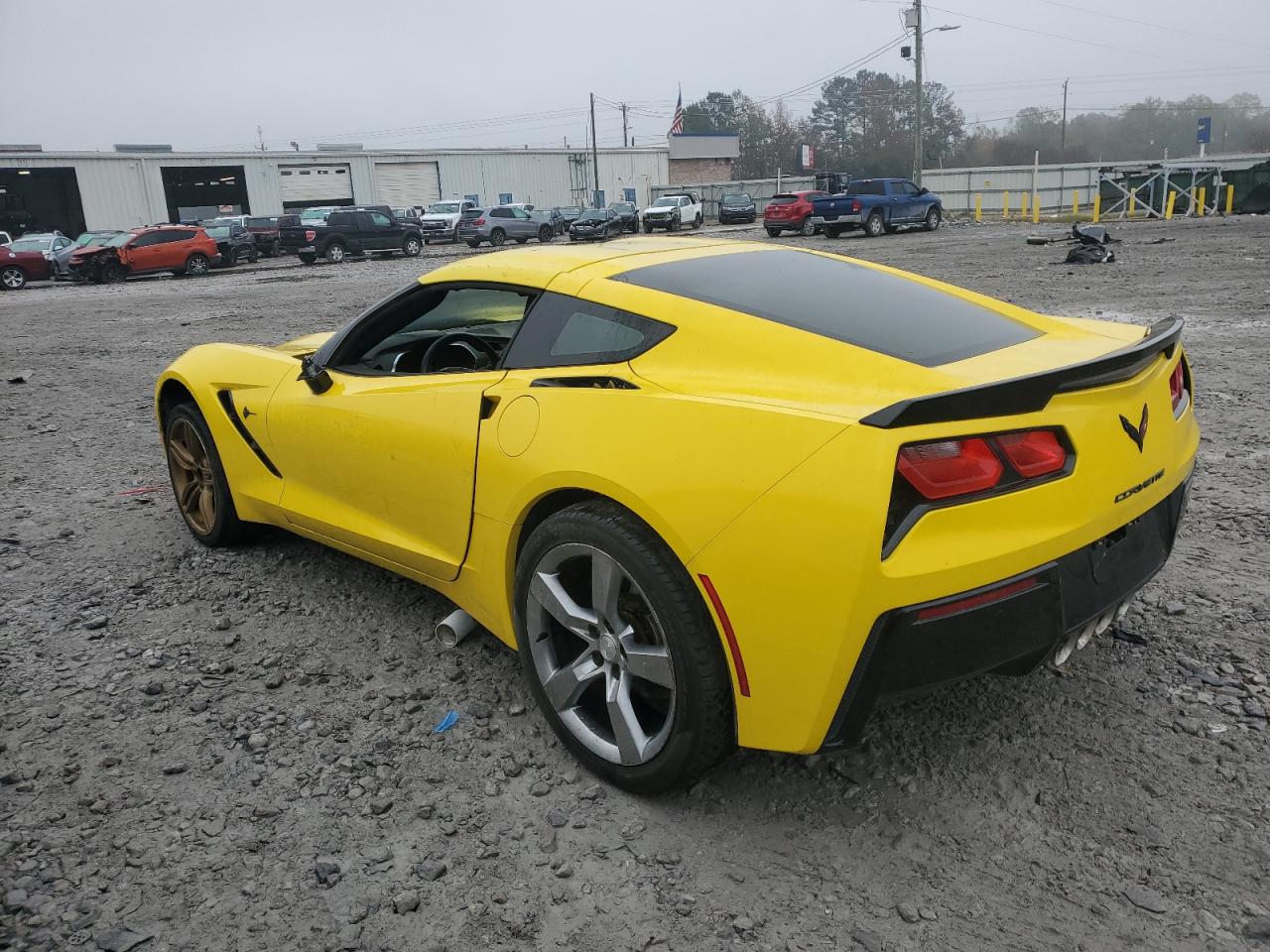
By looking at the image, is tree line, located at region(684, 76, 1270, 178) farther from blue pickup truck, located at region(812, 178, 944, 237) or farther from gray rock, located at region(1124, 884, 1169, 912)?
gray rock, located at region(1124, 884, 1169, 912)

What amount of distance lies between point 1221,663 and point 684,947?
81.6 inches

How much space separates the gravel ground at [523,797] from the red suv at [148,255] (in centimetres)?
2618

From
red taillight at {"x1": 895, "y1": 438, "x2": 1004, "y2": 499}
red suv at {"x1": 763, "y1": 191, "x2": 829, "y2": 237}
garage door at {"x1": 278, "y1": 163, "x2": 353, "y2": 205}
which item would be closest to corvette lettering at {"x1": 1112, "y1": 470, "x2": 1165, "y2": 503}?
red taillight at {"x1": 895, "y1": 438, "x2": 1004, "y2": 499}

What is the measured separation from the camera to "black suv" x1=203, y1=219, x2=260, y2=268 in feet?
102

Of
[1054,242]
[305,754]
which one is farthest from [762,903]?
[1054,242]

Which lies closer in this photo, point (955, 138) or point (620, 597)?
point (620, 597)

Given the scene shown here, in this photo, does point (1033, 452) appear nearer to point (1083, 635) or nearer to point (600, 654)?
point (1083, 635)

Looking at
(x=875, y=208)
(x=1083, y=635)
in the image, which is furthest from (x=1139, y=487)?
(x=875, y=208)

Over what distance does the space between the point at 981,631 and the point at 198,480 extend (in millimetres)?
3823

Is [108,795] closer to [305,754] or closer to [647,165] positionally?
[305,754]

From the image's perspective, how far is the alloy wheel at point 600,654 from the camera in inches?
97.5

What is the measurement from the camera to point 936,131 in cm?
10062

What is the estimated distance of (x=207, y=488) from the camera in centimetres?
456

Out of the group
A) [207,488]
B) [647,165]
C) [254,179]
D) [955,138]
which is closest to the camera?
[207,488]
